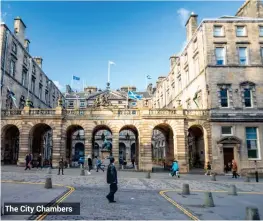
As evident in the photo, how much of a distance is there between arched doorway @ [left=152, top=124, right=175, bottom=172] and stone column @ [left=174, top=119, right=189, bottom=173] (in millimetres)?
3308

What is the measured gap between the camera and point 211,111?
32.0 metres

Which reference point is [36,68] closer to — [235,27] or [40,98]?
[40,98]

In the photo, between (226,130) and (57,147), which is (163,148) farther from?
(57,147)

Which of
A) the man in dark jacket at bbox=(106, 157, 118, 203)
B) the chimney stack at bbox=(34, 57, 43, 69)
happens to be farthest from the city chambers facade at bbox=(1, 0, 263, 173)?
the chimney stack at bbox=(34, 57, 43, 69)

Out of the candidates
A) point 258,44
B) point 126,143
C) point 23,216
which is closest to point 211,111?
point 258,44

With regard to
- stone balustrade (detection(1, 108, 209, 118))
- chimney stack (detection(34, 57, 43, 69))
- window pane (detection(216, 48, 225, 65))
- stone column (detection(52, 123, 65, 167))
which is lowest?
stone column (detection(52, 123, 65, 167))

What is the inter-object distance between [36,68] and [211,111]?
1285 inches

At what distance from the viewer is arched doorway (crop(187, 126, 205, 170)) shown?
36.0 m

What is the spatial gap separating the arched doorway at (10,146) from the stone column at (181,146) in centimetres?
2232

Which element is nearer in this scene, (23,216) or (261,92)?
(23,216)
